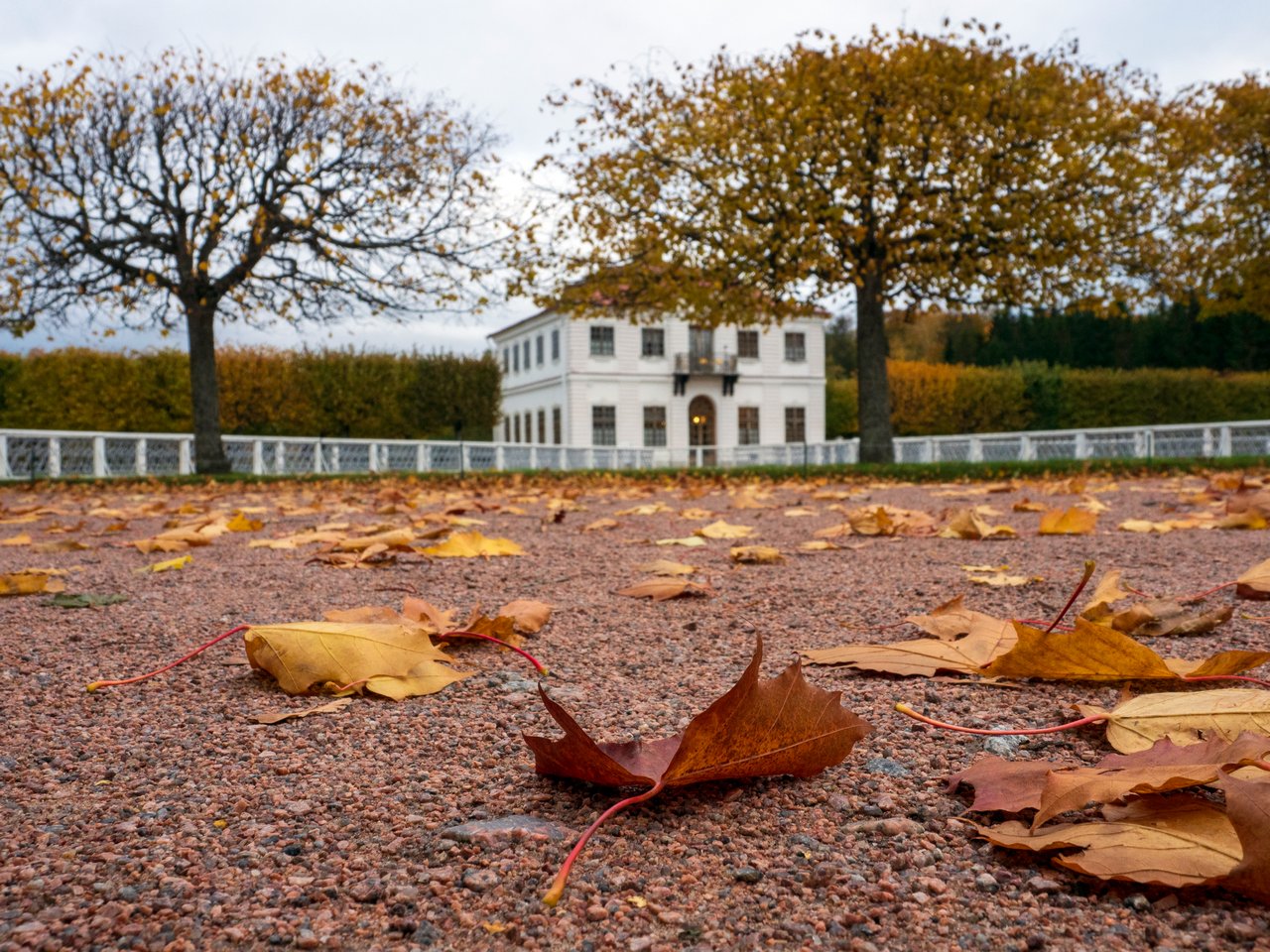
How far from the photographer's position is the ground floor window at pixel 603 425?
37.7 m

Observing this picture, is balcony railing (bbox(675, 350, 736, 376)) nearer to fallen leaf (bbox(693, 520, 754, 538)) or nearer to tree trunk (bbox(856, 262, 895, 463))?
tree trunk (bbox(856, 262, 895, 463))

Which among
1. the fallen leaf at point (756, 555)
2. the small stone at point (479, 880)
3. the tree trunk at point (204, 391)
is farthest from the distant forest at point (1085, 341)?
the small stone at point (479, 880)

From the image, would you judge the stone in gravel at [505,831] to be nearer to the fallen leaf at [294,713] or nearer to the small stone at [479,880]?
the small stone at [479,880]

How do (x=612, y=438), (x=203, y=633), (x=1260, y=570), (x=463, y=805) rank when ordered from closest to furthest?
(x=463, y=805) → (x=203, y=633) → (x=1260, y=570) → (x=612, y=438)

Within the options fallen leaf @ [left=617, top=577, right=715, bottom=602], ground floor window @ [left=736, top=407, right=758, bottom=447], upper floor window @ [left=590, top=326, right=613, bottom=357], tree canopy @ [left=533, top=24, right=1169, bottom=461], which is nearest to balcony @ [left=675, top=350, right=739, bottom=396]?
ground floor window @ [left=736, top=407, right=758, bottom=447]

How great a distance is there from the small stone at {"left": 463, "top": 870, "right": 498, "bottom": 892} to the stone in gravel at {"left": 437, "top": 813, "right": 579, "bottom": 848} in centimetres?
6

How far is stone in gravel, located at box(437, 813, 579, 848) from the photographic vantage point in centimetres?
94

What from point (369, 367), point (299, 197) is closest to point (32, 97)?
point (299, 197)

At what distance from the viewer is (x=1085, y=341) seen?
167 feet

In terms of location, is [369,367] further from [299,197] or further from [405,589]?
[405,589]

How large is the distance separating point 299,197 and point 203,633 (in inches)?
607

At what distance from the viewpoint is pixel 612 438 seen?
38000 millimetres

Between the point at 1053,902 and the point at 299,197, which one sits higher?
the point at 299,197

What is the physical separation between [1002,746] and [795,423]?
39.7m
